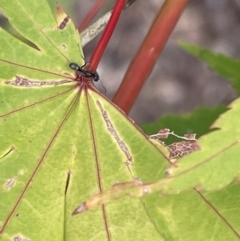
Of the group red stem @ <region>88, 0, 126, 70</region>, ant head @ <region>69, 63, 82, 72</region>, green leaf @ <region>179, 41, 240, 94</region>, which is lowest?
ant head @ <region>69, 63, 82, 72</region>

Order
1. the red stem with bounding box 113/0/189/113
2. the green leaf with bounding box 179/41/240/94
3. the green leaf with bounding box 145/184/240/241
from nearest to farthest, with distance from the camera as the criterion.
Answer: the green leaf with bounding box 145/184/240/241 → the red stem with bounding box 113/0/189/113 → the green leaf with bounding box 179/41/240/94

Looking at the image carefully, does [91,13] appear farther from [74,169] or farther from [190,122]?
[74,169]

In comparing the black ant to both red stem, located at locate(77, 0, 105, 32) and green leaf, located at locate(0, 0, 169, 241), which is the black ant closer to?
green leaf, located at locate(0, 0, 169, 241)

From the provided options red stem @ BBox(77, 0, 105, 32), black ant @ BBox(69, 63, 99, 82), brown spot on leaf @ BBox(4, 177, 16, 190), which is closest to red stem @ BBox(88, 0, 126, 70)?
black ant @ BBox(69, 63, 99, 82)

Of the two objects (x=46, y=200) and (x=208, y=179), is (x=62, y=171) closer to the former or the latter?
(x=46, y=200)

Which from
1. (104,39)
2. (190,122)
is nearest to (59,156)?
(104,39)

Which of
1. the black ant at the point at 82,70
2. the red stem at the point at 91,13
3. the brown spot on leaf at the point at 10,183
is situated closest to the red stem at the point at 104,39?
the black ant at the point at 82,70

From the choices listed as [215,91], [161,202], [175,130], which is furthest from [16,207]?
[215,91]

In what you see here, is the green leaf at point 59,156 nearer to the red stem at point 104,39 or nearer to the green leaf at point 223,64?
the red stem at point 104,39
